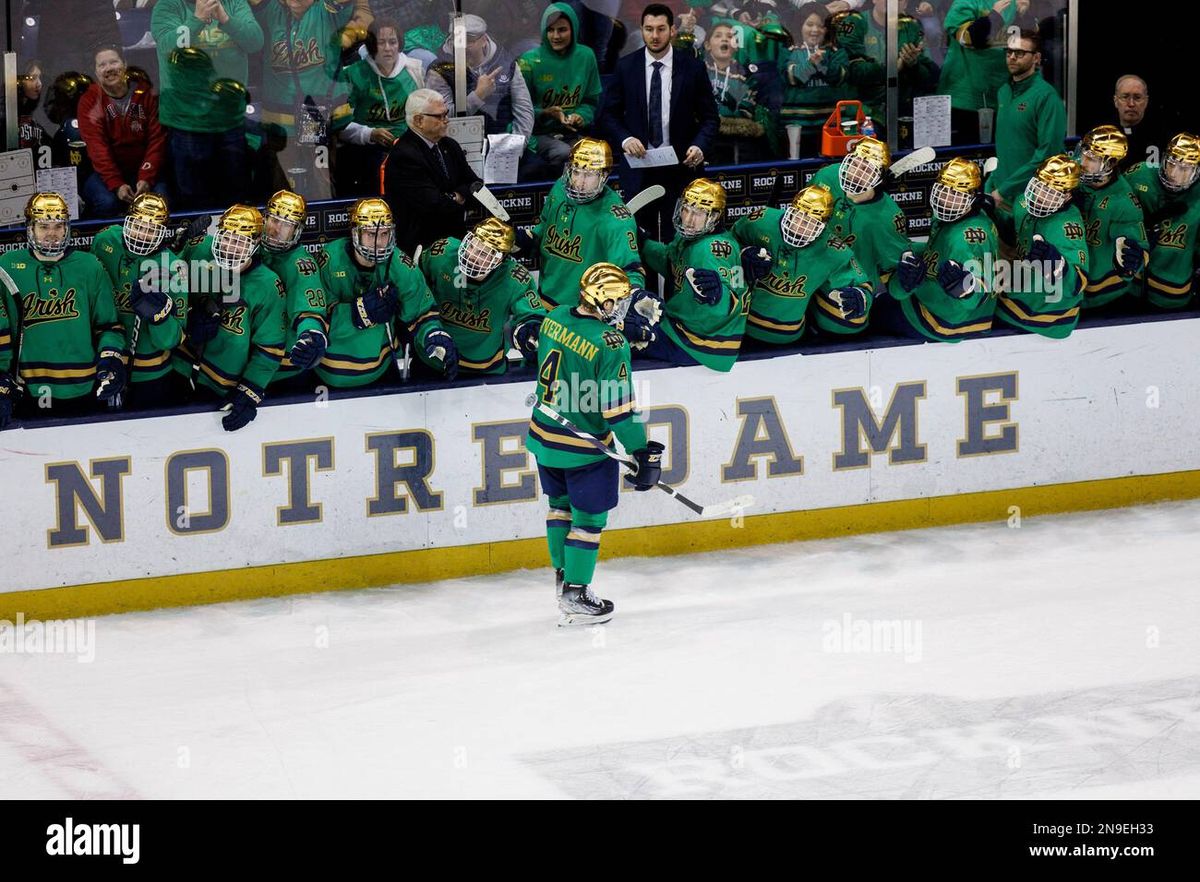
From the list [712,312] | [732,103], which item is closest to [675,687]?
[712,312]

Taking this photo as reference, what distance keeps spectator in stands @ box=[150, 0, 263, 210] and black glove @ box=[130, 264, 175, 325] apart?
227cm

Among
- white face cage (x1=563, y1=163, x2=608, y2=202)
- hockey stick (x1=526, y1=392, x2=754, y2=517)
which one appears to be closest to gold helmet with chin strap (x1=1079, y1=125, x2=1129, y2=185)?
white face cage (x1=563, y1=163, x2=608, y2=202)

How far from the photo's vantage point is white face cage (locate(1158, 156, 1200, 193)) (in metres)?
9.52

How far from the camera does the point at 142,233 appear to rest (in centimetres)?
819

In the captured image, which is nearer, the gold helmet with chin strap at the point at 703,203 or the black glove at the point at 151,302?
the black glove at the point at 151,302

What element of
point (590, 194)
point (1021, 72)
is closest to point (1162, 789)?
point (590, 194)

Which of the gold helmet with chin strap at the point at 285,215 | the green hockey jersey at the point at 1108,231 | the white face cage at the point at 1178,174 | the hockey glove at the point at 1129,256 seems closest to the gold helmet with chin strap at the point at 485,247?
the gold helmet with chin strap at the point at 285,215

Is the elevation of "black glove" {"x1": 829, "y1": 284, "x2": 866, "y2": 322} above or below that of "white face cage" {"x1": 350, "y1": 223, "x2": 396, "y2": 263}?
below

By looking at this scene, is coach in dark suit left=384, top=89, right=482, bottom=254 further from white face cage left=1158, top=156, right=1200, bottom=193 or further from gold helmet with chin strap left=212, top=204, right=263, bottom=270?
white face cage left=1158, top=156, right=1200, bottom=193

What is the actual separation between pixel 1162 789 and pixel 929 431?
306 centimetres

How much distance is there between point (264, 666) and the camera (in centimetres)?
754

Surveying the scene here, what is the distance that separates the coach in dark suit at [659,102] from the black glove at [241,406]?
272 cm

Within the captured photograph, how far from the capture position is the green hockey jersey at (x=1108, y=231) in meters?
9.47

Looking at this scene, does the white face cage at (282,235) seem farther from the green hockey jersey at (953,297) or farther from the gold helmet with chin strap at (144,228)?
the green hockey jersey at (953,297)
